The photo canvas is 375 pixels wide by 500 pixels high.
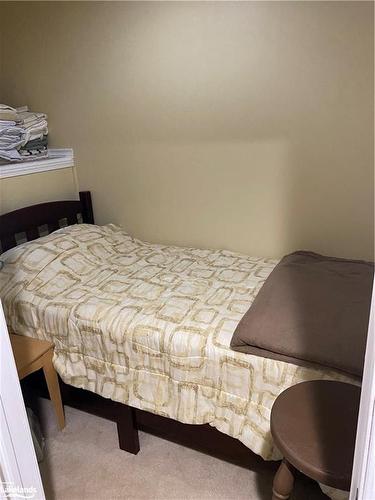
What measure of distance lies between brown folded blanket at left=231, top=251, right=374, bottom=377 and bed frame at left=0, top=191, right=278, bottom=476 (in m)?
0.45

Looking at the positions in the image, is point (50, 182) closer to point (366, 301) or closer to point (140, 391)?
point (140, 391)

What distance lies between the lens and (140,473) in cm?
163

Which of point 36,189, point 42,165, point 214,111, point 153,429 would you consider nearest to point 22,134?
point 42,165

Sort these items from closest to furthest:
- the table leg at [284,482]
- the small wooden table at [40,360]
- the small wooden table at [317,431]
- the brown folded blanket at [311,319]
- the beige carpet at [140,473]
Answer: the small wooden table at [317,431]
the table leg at [284,482]
the brown folded blanket at [311,319]
the beige carpet at [140,473]
the small wooden table at [40,360]

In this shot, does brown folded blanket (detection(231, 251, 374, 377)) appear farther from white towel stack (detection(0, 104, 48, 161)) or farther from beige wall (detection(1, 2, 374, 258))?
white towel stack (detection(0, 104, 48, 161))

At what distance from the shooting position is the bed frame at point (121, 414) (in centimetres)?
154

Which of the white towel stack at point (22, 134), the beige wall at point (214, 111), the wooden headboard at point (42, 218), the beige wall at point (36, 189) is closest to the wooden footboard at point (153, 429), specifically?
the wooden headboard at point (42, 218)

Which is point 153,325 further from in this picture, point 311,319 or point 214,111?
point 214,111

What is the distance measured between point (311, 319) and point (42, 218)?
1.69 meters

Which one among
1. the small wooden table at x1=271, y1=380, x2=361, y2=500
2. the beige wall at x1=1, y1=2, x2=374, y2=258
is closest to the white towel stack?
the beige wall at x1=1, y1=2, x2=374, y2=258

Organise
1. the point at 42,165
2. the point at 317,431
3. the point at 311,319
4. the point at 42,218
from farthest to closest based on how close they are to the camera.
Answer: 1. the point at 42,165
2. the point at 42,218
3. the point at 311,319
4. the point at 317,431

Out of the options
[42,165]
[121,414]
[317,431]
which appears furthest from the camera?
[42,165]

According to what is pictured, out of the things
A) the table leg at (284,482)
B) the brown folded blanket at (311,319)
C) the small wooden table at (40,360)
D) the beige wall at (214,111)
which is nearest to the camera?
the table leg at (284,482)

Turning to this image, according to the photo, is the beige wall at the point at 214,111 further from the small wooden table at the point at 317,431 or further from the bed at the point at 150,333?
the small wooden table at the point at 317,431
